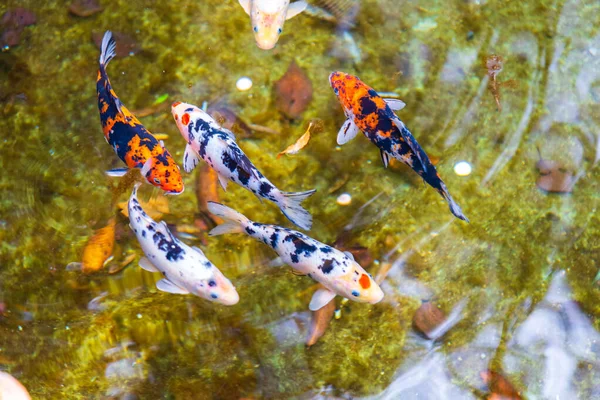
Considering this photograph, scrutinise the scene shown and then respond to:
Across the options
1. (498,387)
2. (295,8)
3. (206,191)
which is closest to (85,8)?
(295,8)

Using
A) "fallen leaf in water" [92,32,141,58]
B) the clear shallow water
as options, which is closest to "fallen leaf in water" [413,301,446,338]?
the clear shallow water

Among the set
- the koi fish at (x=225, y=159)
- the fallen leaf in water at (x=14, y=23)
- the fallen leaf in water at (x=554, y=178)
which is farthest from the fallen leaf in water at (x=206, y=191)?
the fallen leaf in water at (x=554, y=178)

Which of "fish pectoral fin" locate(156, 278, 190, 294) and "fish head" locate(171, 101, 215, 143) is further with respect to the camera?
"fish head" locate(171, 101, 215, 143)

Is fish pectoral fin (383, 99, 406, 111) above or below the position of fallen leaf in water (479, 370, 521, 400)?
above

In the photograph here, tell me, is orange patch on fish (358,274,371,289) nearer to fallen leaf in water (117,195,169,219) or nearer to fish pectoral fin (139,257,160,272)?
fish pectoral fin (139,257,160,272)

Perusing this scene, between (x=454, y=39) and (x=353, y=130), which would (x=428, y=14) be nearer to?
(x=454, y=39)

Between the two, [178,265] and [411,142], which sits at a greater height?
[411,142]

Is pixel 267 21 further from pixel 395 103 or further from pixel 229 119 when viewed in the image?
pixel 395 103

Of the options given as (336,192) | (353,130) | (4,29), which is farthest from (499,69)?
(4,29)
